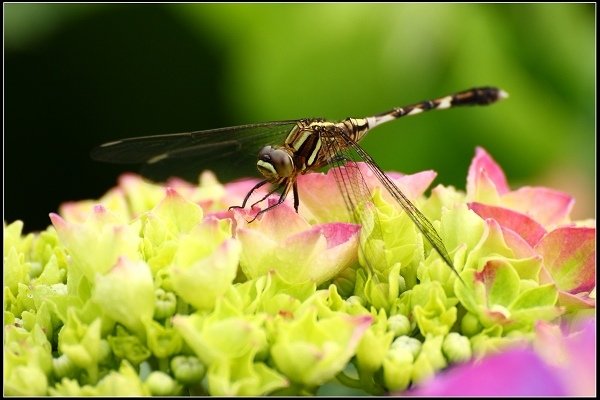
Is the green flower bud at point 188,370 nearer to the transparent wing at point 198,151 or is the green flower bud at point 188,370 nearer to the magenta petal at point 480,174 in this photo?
the magenta petal at point 480,174

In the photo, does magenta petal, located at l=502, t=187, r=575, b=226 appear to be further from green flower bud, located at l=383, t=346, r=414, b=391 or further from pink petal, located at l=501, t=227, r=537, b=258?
green flower bud, located at l=383, t=346, r=414, b=391

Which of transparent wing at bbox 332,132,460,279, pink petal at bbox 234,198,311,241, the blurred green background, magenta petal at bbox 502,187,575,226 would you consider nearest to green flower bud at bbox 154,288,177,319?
pink petal at bbox 234,198,311,241

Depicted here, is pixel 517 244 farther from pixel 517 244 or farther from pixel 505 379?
pixel 505 379

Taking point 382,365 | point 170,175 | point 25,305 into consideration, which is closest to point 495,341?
point 382,365

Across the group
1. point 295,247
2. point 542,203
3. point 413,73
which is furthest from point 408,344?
point 413,73

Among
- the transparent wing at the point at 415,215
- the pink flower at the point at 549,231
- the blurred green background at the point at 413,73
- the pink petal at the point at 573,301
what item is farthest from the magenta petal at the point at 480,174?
the blurred green background at the point at 413,73

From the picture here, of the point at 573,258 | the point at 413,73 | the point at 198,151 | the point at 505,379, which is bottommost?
the point at 505,379
